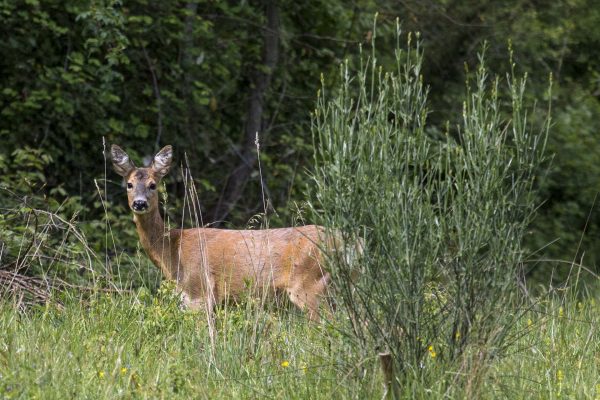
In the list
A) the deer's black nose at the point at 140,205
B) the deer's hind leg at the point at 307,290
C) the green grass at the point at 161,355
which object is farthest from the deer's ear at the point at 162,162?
the green grass at the point at 161,355

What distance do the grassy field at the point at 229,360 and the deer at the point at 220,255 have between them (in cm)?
146

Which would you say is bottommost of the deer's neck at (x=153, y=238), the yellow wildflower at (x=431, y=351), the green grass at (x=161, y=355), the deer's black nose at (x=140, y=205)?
the deer's neck at (x=153, y=238)

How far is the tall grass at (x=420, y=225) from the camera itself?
14.8 ft

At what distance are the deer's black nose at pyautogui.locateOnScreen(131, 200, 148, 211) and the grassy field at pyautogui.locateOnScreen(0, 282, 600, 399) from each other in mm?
2005

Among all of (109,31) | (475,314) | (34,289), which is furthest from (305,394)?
(109,31)

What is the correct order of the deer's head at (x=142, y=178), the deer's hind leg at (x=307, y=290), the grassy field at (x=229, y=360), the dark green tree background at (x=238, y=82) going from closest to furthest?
the grassy field at (x=229, y=360)
the deer's hind leg at (x=307, y=290)
the deer's head at (x=142, y=178)
the dark green tree background at (x=238, y=82)

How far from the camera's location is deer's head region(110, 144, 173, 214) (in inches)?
316

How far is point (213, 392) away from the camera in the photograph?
464 cm

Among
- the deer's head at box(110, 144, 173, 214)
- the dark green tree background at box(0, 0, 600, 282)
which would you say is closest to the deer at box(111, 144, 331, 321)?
the deer's head at box(110, 144, 173, 214)

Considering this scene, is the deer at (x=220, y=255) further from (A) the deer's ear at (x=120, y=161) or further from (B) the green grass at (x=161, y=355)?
(B) the green grass at (x=161, y=355)

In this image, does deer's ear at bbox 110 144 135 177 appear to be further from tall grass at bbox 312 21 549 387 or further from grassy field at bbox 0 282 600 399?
tall grass at bbox 312 21 549 387

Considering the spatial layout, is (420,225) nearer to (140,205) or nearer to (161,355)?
(161,355)

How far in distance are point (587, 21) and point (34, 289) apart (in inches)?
338

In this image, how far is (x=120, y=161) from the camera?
821 cm
